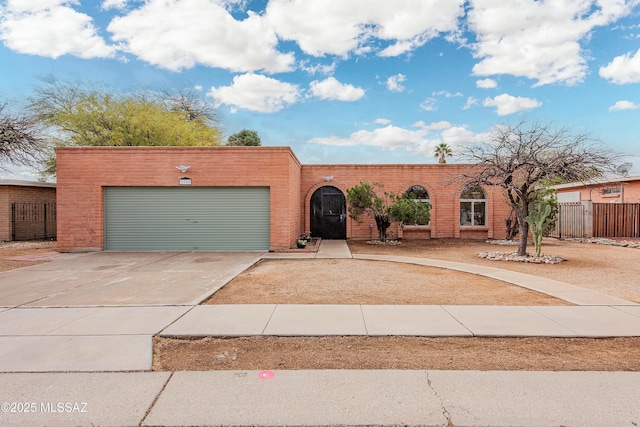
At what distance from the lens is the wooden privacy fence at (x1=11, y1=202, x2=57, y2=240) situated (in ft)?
59.5

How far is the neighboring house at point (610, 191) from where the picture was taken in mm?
20100

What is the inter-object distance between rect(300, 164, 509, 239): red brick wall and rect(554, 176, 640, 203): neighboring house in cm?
502

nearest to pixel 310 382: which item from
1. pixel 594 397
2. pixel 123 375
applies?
pixel 123 375

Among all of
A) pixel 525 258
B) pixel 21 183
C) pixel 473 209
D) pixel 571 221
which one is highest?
pixel 21 183

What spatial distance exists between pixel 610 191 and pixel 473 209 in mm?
12079

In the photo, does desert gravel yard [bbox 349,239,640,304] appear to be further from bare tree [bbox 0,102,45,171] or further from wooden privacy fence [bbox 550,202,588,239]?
bare tree [bbox 0,102,45,171]

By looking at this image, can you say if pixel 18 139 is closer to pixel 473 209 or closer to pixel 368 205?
pixel 368 205

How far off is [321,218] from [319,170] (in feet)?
8.45

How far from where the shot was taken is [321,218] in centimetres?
1800

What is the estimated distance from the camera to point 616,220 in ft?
59.5

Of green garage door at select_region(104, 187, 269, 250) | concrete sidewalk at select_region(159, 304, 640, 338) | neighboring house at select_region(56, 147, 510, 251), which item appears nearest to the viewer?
concrete sidewalk at select_region(159, 304, 640, 338)

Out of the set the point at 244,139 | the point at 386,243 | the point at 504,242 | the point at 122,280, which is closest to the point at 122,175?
the point at 122,280

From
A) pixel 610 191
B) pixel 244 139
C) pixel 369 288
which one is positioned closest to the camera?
pixel 369 288

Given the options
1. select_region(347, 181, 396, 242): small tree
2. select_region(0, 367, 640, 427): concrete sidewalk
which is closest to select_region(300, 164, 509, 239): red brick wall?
select_region(347, 181, 396, 242): small tree
